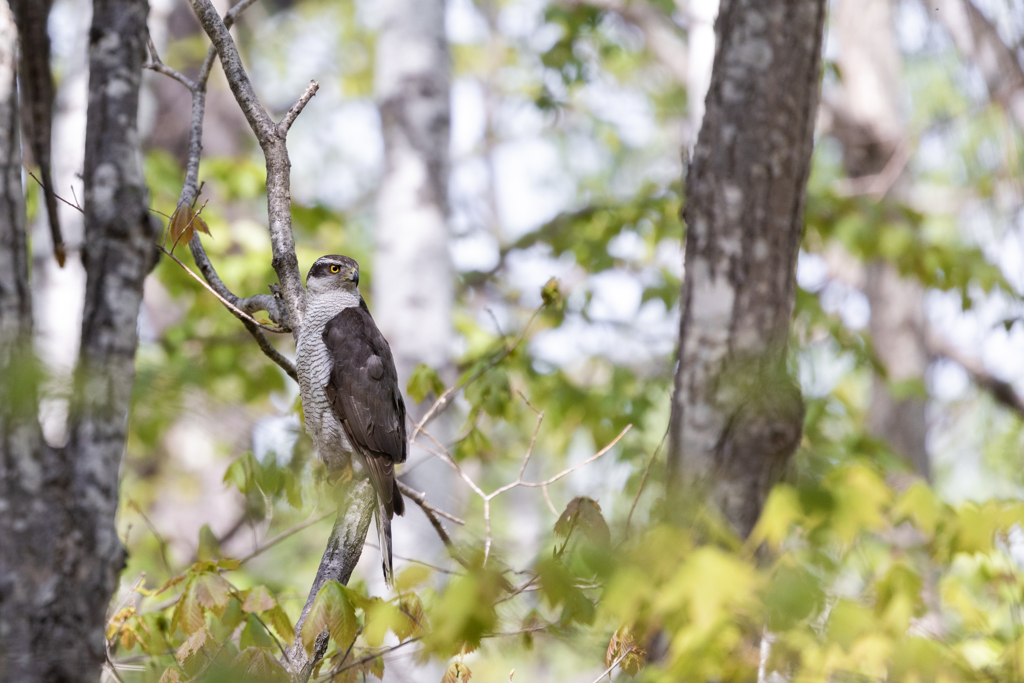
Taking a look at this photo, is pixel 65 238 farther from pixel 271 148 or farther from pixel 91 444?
pixel 271 148

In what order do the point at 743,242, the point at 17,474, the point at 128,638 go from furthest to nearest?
the point at 743,242, the point at 128,638, the point at 17,474

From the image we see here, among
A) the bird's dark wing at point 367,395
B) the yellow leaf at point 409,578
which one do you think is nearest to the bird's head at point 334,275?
the bird's dark wing at point 367,395

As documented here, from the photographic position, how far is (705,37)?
569cm

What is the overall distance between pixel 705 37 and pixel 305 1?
8.02 m

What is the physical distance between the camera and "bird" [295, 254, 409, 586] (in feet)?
8.36

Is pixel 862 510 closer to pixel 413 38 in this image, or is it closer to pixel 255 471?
pixel 255 471

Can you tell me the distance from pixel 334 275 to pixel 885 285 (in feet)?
21.6

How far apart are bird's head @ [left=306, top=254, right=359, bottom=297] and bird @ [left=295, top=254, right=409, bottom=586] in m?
0.26

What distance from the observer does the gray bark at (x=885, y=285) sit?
25.5 feet

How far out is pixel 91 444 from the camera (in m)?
2.31

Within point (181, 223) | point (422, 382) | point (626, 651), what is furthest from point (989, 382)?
point (181, 223)

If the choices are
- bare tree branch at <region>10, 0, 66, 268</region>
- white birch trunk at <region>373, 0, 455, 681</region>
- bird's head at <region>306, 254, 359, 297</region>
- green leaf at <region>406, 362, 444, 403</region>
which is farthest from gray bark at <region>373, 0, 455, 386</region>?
bare tree branch at <region>10, 0, 66, 268</region>

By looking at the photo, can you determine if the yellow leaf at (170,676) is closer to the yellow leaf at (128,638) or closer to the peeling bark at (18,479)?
the peeling bark at (18,479)

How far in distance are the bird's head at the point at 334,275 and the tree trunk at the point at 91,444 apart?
2.34 feet
